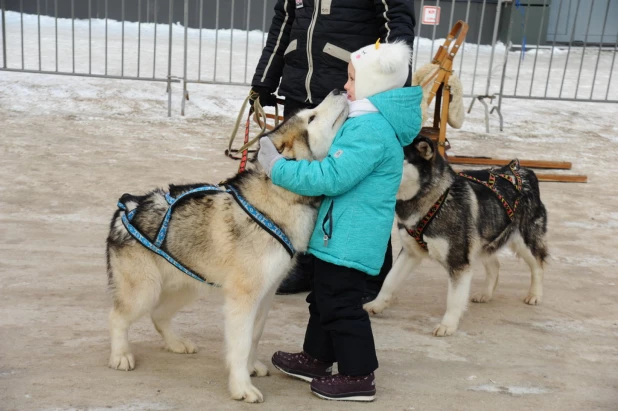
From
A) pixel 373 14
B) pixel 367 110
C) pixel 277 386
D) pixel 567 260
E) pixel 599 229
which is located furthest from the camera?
pixel 599 229

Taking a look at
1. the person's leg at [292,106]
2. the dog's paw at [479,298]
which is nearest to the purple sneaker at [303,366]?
the person's leg at [292,106]

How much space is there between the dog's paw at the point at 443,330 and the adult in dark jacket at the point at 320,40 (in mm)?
852

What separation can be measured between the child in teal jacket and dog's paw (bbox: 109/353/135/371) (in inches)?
34.8

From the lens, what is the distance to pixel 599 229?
20.7 feet

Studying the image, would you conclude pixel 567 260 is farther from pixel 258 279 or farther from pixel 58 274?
pixel 58 274

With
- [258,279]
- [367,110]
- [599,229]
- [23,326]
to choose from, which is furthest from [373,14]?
[599,229]

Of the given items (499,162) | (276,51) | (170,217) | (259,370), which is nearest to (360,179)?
(170,217)

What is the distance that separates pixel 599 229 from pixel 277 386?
13.5ft

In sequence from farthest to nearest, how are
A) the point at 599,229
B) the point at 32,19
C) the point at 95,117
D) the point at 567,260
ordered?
1. the point at 32,19
2. the point at 95,117
3. the point at 599,229
4. the point at 567,260

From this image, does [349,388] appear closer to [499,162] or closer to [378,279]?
[378,279]

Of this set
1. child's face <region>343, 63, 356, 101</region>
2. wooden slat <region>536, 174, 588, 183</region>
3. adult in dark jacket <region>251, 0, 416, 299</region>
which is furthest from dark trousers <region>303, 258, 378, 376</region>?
wooden slat <region>536, 174, 588, 183</region>

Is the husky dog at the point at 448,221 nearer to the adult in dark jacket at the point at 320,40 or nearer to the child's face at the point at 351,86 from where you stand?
the adult in dark jacket at the point at 320,40

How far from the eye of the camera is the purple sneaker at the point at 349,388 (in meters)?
3.15

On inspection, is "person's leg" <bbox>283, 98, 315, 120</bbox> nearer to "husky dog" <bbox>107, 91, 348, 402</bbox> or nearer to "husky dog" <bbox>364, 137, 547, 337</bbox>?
"husky dog" <bbox>364, 137, 547, 337</bbox>
